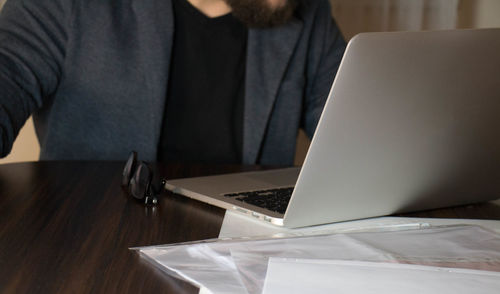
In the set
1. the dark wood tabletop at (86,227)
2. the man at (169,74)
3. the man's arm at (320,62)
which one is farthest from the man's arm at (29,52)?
the man's arm at (320,62)

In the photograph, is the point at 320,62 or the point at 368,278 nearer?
the point at 368,278

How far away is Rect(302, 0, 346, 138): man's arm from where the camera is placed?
1.65 m

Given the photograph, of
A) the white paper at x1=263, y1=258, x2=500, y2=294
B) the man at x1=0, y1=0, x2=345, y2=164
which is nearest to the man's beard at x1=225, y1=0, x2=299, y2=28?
the man at x1=0, y1=0, x2=345, y2=164

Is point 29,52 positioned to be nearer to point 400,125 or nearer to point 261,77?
point 261,77

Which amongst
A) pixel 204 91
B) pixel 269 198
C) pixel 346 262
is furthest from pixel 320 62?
pixel 346 262

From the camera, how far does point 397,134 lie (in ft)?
2.33

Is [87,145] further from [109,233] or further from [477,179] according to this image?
[477,179]


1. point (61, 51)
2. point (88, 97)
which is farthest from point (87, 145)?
point (61, 51)

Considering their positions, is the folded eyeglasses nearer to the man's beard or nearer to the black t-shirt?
the black t-shirt

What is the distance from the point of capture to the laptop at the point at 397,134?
0.64m

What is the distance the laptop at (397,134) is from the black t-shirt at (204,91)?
616mm

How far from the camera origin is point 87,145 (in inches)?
55.6

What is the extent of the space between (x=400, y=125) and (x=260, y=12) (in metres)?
→ 0.88

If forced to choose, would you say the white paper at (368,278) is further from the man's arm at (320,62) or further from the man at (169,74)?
the man's arm at (320,62)
